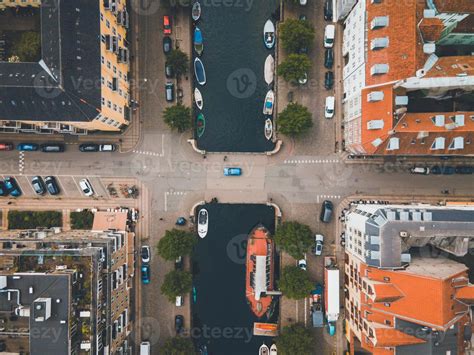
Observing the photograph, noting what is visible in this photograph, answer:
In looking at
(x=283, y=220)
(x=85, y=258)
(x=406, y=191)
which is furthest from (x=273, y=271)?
(x=85, y=258)

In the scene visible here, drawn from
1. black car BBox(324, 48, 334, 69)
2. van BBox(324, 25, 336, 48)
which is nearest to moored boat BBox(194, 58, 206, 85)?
black car BBox(324, 48, 334, 69)

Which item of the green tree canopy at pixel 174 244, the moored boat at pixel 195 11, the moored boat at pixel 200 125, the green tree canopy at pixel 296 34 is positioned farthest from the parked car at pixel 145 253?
the green tree canopy at pixel 296 34

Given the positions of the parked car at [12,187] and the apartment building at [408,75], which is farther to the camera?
the parked car at [12,187]

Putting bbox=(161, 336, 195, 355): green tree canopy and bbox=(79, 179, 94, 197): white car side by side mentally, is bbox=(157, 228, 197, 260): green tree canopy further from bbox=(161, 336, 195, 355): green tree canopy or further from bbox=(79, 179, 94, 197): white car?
bbox=(79, 179, 94, 197): white car

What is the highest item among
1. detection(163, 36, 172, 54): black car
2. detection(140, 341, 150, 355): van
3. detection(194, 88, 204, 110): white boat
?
detection(163, 36, 172, 54): black car

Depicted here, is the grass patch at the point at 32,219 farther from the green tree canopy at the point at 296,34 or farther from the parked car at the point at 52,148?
the green tree canopy at the point at 296,34

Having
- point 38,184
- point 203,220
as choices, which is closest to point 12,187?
point 38,184

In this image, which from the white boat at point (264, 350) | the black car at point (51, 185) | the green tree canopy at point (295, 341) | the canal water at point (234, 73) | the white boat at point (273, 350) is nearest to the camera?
the green tree canopy at point (295, 341)
